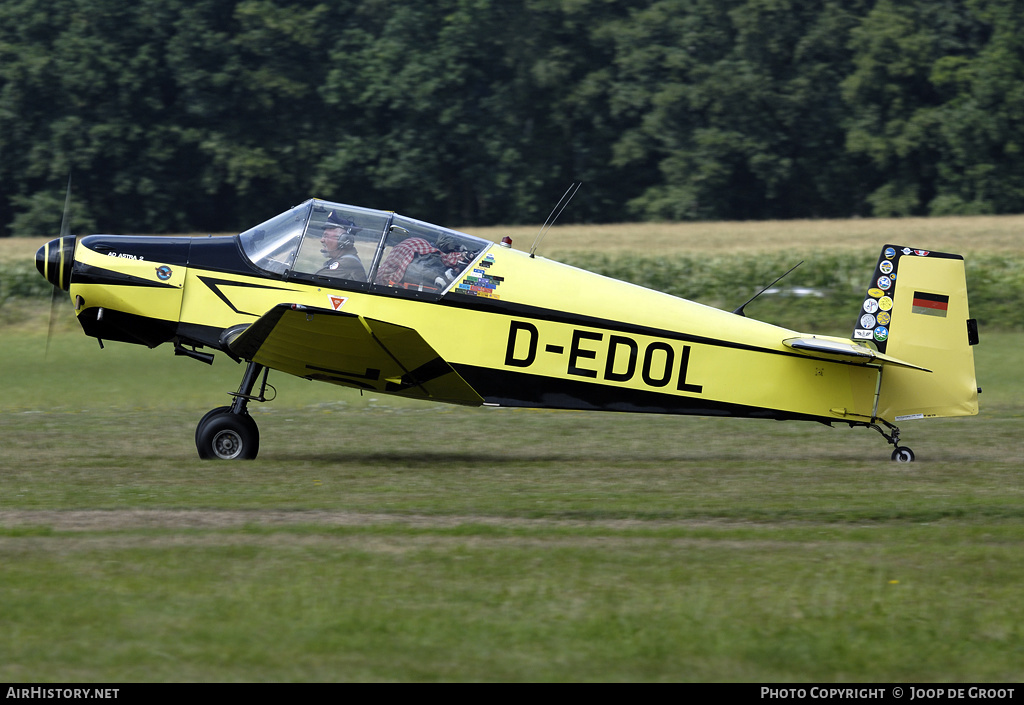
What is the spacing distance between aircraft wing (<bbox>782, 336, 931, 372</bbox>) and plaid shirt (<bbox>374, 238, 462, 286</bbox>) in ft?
10.0

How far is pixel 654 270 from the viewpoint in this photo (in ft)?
88.3

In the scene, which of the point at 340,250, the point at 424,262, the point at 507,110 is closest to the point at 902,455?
the point at 424,262

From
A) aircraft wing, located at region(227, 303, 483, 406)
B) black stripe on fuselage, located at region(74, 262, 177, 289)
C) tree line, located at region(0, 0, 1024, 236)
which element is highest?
tree line, located at region(0, 0, 1024, 236)

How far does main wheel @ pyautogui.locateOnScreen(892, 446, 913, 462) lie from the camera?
10.8m

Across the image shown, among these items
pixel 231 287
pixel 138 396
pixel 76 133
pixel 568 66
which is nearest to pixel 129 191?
pixel 76 133

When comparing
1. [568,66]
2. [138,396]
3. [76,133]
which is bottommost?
[138,396]

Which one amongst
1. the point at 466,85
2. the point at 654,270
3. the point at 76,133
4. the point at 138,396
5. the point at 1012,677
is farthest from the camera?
the point at 466,85

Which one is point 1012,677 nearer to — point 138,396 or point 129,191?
point 138,396

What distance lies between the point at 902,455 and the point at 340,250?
5.43m

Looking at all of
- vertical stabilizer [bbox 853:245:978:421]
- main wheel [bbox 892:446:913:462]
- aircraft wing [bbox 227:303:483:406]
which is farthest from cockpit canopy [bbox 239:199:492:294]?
main wheel [bbox 892:446:913:462]

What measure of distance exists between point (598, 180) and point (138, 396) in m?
33.2

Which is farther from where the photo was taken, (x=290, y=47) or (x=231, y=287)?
(x=290, y=47)

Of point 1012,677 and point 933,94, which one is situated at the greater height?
point 933,94

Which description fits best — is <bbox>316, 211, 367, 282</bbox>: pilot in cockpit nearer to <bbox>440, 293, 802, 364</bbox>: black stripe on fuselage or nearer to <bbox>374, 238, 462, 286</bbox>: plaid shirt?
<bbox>374, 238, 462, 286</bbox>: plaid shirt
